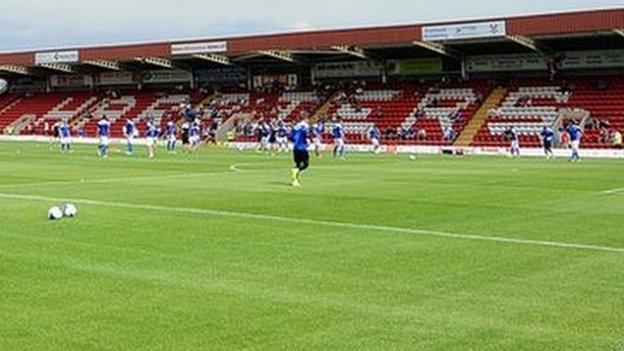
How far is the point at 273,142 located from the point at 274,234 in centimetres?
4038

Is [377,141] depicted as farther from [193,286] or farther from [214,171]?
[193,286]

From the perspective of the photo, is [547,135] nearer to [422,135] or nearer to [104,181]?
[422,135]

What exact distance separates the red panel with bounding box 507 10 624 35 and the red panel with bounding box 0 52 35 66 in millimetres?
41314

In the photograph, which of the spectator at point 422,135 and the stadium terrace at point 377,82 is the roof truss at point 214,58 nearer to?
the stadium terrace at point 377,82

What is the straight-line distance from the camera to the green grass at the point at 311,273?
28.9 ft

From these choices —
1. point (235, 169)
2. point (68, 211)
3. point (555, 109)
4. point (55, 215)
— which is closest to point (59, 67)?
point (555, 109)

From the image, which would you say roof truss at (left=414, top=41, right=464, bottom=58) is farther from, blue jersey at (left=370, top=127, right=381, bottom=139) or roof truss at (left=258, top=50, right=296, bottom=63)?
roof truss at (left=258, top=50, right=296, bottom=63)

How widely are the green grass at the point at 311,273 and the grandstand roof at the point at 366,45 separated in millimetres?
30708

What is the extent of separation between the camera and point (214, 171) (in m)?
Result: 33.8

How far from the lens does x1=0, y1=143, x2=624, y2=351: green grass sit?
8.81 m

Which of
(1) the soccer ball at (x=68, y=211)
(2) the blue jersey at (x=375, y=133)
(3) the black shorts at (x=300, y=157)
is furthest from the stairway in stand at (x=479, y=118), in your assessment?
(1) the soccer ball at (x=68, y=211)

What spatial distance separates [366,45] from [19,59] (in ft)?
109

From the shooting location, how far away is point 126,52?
71.7 meters

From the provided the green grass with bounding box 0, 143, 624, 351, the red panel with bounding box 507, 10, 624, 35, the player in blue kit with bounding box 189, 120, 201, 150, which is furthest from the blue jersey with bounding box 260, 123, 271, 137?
the green grass with bounding box 0, 143, 624, 351
